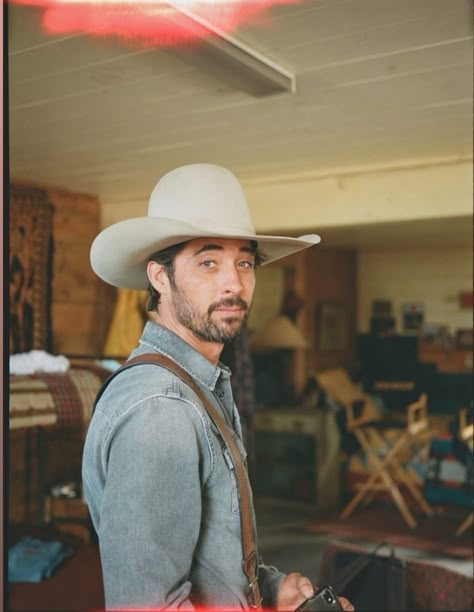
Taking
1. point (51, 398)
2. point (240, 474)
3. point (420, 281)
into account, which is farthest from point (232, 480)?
point (420, 281)

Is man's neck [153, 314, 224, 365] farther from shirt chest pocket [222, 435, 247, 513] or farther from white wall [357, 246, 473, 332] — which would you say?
white wall [357, 246, 473, 332]

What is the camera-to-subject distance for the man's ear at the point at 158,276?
1701mm

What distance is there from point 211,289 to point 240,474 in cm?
40

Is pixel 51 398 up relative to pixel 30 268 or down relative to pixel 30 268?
down

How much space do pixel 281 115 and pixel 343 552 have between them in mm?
2058

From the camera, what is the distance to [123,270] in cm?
185

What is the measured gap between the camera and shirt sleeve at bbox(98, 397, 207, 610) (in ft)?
4.25

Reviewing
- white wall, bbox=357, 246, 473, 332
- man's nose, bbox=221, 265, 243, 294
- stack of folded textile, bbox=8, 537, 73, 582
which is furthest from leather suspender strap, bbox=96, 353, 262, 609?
white wall, bbox=357, 246, 473, 332

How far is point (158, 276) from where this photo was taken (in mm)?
1721

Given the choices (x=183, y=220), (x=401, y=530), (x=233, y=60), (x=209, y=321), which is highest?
(x=233, y=60)

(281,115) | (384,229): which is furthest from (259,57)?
(384,229)

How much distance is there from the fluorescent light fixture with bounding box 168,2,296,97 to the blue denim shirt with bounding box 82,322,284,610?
3.52 ft

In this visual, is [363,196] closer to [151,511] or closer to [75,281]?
[75,281]

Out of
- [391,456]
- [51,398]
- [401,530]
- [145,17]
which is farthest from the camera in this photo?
[391,456]
